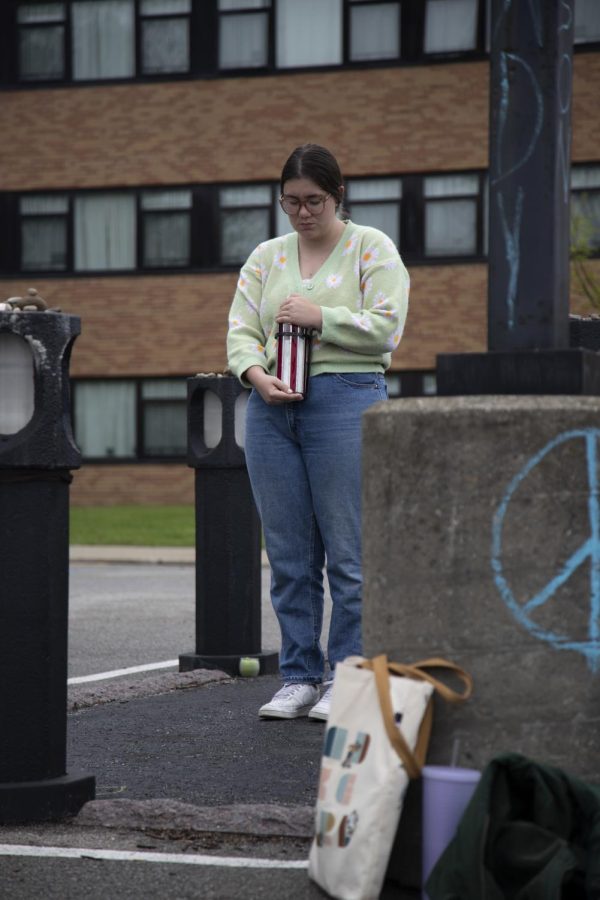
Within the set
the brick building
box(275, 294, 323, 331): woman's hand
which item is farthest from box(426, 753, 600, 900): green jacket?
the brick building

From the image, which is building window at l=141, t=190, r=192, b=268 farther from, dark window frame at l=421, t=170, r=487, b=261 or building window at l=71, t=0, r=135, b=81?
dark window frame at l=421, t=170, r=487, b=261

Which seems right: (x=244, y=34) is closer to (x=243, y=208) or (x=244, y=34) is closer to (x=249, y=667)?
(x=243, y=208)

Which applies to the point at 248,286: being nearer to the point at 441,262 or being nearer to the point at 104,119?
the point at 441,262

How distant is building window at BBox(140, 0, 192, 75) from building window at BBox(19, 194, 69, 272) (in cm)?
293

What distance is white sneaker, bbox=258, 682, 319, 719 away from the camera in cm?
555

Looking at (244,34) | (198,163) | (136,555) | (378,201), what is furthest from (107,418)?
(136,555)

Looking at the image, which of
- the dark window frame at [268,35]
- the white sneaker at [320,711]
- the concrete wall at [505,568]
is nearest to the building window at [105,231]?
the dark window frame at [268,35]

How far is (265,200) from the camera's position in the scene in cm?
Result: 2653

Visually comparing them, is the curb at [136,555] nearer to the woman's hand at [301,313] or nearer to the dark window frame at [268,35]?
the woman's hand at [301,313]

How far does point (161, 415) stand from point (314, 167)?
2230 centimetres

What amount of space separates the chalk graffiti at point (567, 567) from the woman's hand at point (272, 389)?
1886 millimetres

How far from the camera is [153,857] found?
12.2 ft

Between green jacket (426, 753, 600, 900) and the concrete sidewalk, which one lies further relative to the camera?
the concrete sidewalk

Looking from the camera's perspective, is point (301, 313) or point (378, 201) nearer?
point (301, 313)
